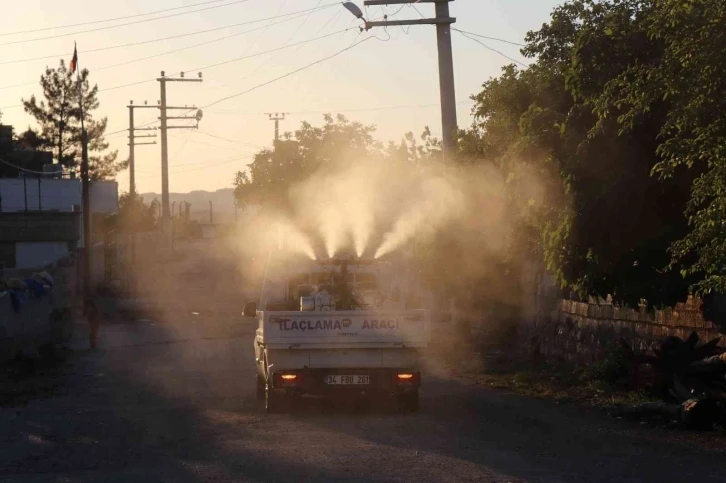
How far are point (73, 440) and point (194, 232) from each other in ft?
400

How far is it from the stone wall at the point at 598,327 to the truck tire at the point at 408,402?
131 inches

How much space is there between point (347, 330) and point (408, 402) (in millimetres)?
1334

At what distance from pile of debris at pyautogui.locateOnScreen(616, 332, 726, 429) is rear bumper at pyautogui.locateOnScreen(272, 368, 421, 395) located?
2826 mm

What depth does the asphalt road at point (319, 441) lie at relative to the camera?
10406 millimetres

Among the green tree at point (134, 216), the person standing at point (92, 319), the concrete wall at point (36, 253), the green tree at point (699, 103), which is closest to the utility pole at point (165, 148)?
the green tree at point (134, 216)

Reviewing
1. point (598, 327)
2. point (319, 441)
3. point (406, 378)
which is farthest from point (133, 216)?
point (319, 441)

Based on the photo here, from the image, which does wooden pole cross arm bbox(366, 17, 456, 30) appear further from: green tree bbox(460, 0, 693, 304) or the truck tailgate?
the truck tailgate

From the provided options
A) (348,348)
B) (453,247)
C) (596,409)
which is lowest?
(596,409)

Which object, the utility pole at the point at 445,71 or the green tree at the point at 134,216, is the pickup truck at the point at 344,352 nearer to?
the utility pole at the point at 445,71

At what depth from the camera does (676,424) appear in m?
13.4

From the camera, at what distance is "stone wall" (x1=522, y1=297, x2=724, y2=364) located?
16469 mm

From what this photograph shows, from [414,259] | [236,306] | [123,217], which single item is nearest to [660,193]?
[414,259]

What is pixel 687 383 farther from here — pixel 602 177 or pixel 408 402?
pixel 408 402

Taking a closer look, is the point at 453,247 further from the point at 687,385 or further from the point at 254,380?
the point at 687,385
